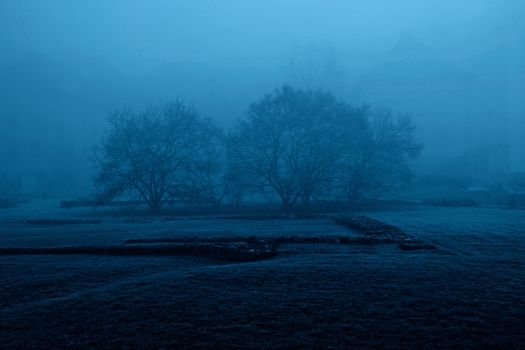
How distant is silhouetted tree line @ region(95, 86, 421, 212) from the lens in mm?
35781

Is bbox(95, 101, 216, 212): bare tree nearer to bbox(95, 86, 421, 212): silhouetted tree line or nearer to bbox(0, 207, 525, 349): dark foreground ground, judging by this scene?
bbox(95, 86, 421, 212): silhouetted tree line

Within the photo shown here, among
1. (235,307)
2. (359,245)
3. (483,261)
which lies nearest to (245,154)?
(359,245)

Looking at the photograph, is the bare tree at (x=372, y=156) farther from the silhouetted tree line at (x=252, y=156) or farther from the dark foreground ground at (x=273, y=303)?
the dark foreground ground at (x=273, y=303)

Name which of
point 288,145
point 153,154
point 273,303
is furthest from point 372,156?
point 273,303

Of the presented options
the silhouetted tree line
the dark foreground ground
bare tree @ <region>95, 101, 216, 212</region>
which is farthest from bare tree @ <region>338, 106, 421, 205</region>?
the dark foreground ground

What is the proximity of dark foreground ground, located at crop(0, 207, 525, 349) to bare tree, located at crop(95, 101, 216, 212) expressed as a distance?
25.1m

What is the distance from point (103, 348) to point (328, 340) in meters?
2.92

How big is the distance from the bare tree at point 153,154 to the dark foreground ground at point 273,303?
25.1m

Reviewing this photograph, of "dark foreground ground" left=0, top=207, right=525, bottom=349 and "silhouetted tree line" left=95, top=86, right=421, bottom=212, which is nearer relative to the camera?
"dark foreground ground" left=0, top=207, right=525, bottom=349

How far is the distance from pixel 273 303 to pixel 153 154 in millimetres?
31951

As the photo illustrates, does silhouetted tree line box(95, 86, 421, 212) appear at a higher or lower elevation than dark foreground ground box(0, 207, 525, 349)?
higher

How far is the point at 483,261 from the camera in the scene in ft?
33.3

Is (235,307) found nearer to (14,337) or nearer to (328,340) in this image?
(328,340)

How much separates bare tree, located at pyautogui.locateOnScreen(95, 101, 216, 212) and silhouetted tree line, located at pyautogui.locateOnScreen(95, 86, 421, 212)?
9 cm
